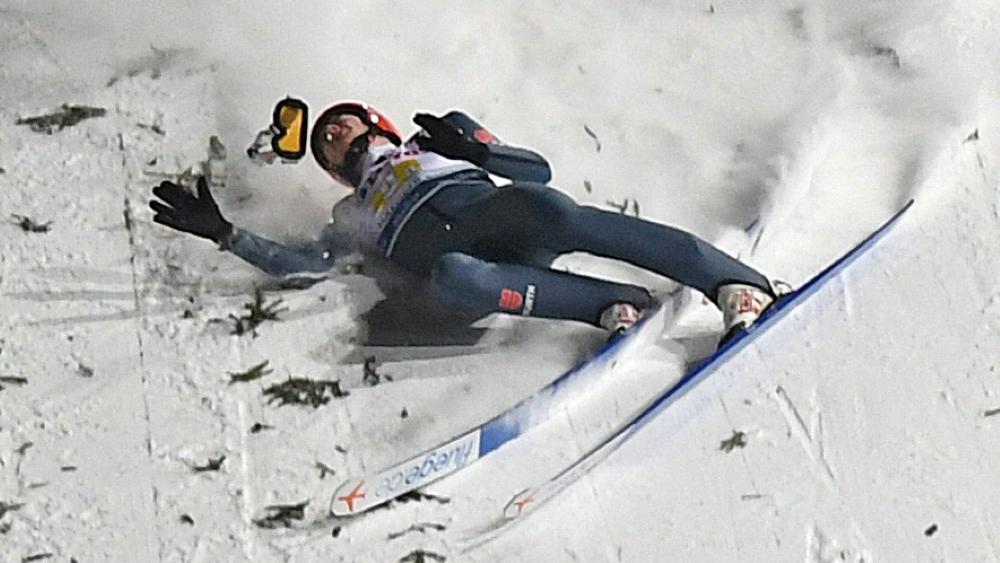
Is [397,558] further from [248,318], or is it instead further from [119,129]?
[119,129]

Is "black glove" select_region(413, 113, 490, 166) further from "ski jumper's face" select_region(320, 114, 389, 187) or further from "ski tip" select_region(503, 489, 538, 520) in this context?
Result: "ski tip" select_region(503, 489, 538, 520)

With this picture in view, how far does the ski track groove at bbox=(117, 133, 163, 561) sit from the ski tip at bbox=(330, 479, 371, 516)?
0.54ft

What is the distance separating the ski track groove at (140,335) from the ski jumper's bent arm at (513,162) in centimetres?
40

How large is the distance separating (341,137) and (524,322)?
1.03 ft

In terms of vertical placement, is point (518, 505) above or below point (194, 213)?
below

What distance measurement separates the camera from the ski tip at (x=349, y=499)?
1.33 m

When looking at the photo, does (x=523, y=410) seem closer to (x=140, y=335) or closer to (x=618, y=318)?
(x=618, y=318)

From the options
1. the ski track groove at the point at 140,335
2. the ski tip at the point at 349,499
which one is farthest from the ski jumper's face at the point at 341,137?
the ski tip at the point at 349,499

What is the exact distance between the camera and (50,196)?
5.44 feet

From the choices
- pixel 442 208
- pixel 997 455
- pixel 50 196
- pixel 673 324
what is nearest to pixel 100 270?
pixel 50 196

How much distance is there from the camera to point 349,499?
1.33 m

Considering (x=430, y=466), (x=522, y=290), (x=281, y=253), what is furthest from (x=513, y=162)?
(x=430, y=466)

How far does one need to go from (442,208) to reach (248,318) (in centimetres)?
24

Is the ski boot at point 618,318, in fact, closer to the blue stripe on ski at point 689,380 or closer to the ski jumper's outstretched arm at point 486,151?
the blue stripe on ski at point 689,380
